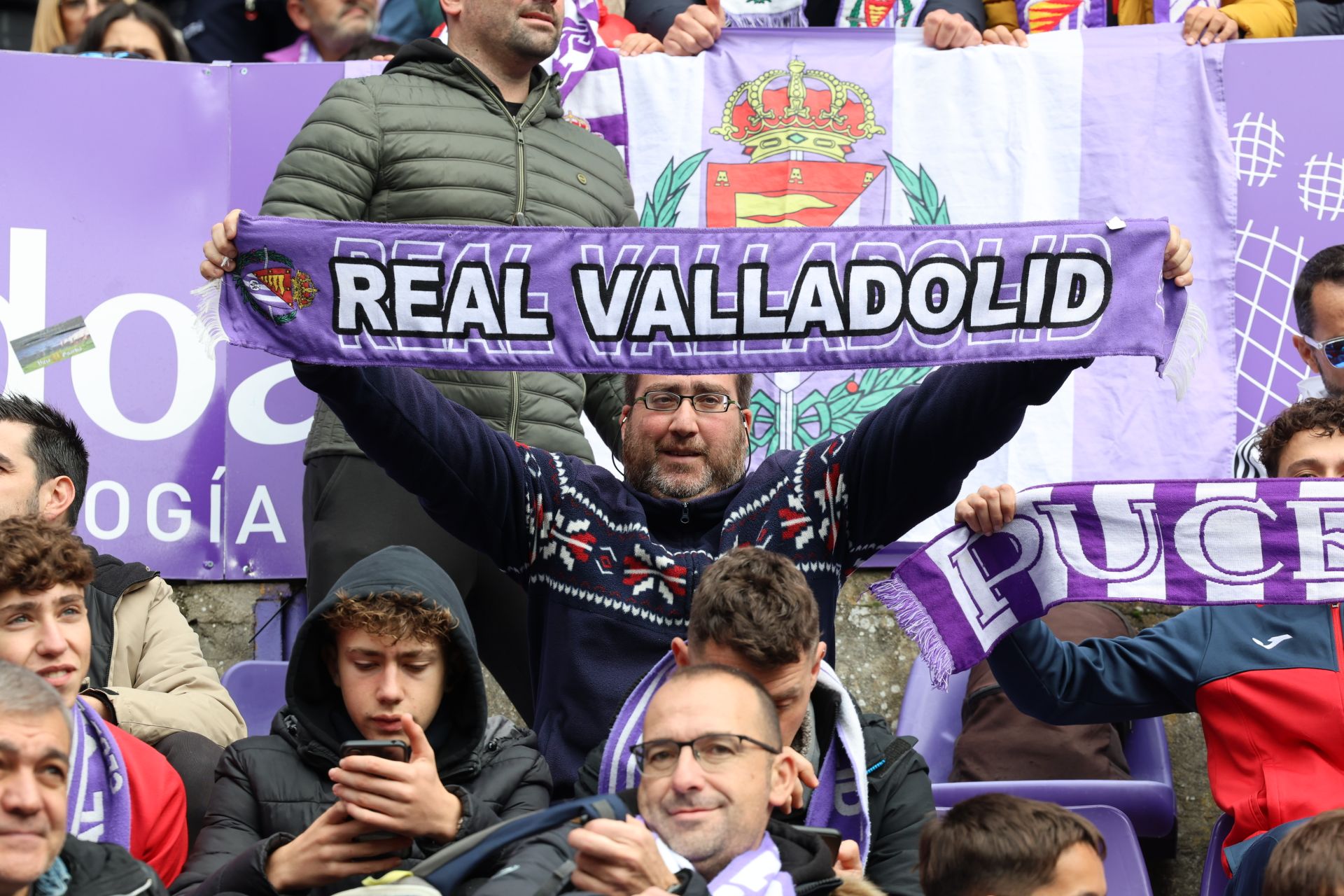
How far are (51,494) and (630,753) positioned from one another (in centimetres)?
178

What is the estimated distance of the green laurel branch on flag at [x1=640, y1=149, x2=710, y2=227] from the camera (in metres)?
5.79

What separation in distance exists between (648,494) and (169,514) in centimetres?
196

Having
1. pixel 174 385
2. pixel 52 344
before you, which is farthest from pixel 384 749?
pixel 52 344

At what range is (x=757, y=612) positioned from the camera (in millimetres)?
3426

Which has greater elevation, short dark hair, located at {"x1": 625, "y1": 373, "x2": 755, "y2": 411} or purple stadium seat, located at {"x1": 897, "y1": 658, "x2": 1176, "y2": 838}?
short dark hair, located at {"x1": 625, "y1": 373, "x2": 755, "y2": 411}

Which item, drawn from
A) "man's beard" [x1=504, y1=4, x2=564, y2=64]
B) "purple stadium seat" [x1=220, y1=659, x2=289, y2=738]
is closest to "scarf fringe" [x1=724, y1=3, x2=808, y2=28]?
"man's beard" [x1=504, y1=4, x2=564, y2=64]

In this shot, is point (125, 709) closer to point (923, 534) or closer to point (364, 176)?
point (364, 176)

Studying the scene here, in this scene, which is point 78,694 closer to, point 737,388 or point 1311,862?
point 737,388

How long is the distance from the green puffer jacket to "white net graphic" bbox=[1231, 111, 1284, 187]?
A: 2.05 meters

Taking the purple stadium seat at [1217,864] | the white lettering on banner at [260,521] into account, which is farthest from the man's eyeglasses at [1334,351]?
the white lettering on banner at [260,521]

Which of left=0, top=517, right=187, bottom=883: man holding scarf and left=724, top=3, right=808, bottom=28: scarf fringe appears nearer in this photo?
left=0, top=517, right=187, bottom=883: man holding scarf

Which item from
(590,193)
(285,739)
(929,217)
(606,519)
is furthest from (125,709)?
(929,217)

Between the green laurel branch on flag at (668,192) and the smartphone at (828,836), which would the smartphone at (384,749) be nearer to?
the smartphone at (828,836)

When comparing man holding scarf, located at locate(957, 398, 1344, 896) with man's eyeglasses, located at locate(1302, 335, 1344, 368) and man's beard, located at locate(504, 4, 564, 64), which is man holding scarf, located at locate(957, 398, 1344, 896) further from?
man's beard, located at locate(504, 4, 564, 64)
